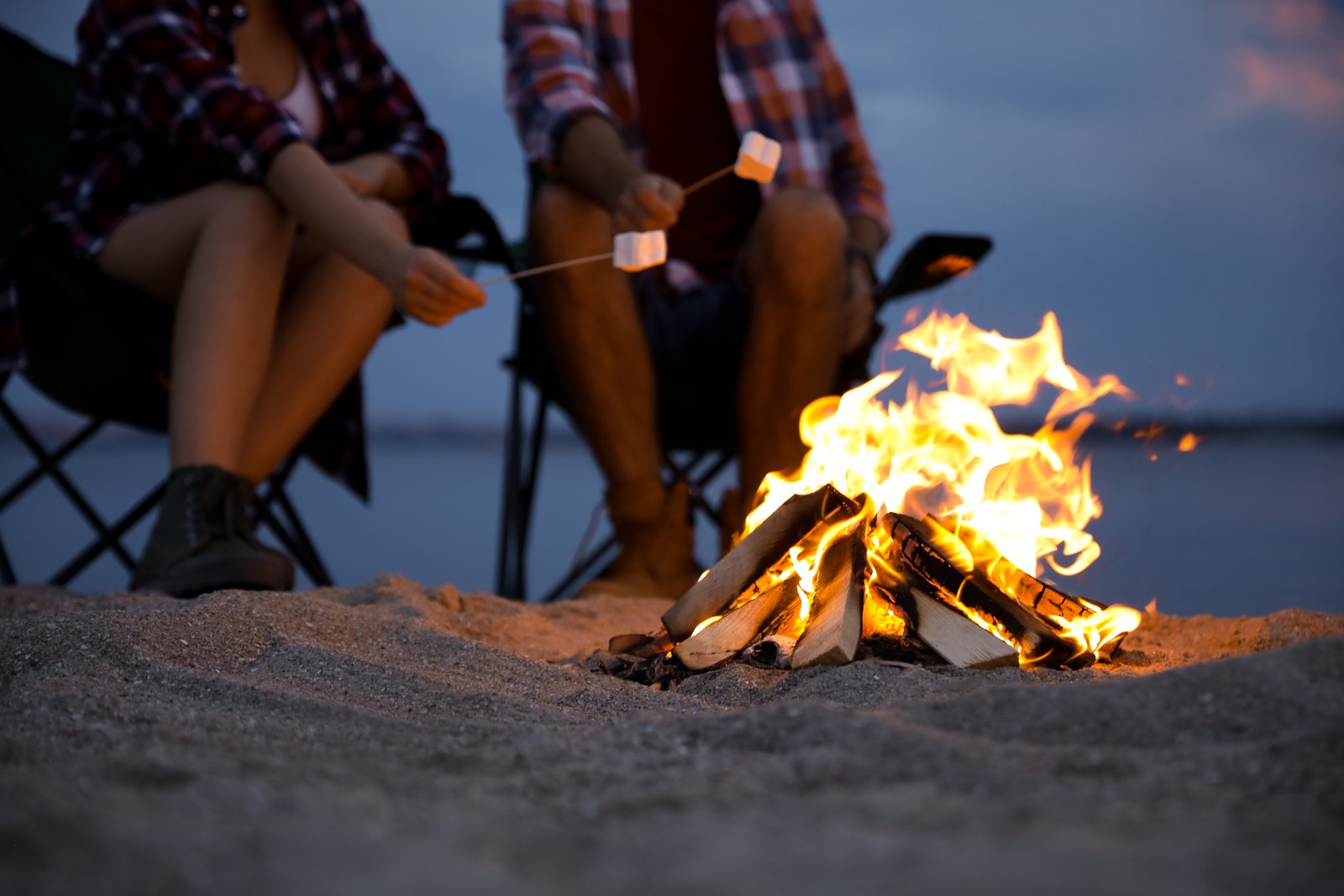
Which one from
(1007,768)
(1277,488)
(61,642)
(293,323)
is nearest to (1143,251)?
(1007,768)

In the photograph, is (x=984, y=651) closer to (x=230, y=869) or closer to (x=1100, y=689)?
(x=1100, y=689)

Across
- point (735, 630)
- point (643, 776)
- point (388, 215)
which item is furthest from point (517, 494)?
point (643, 776)

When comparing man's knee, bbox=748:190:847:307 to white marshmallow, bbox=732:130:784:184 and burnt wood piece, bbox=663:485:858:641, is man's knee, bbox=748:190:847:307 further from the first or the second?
burnt wood piece, bbox=663:485:858:641

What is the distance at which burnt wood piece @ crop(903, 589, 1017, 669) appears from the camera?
1.18m

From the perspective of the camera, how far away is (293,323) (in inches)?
77.0

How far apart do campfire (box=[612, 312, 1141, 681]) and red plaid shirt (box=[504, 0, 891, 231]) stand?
0.87 meters

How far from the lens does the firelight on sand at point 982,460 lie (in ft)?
4.88

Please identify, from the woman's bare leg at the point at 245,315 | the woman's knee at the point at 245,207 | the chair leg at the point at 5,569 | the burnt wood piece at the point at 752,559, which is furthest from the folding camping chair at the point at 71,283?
the burnt wood piece at the point at 752,559

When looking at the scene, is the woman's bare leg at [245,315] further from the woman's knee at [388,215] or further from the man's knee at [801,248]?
the man's knee at [801,248]

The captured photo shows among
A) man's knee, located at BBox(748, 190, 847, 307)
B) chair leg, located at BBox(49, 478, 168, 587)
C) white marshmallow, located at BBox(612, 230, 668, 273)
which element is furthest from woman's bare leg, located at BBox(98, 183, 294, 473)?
man's knee, located at BBox(748, 190, 847, 307)

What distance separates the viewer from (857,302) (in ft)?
7.25

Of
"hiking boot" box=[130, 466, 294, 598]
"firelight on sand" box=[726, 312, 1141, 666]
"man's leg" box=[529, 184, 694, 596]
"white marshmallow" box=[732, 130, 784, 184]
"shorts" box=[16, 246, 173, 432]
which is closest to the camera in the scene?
"firelight on sand" box=[726, 312, 1141, 666]

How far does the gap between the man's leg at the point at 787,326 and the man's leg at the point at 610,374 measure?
6.7 inches

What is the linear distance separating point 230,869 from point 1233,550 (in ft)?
10.8
